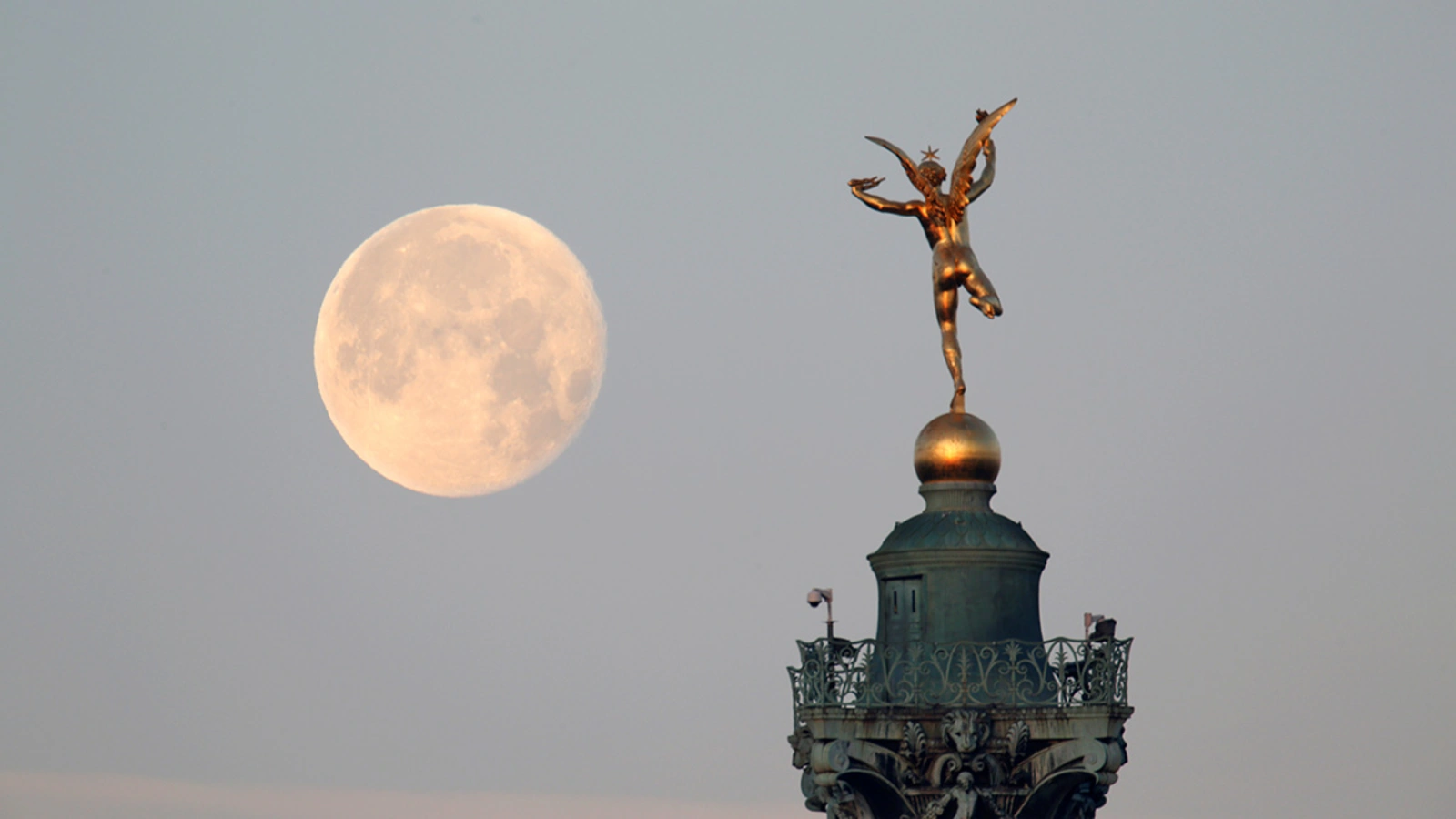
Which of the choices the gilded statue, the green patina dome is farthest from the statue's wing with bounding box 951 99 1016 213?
the green patina dome

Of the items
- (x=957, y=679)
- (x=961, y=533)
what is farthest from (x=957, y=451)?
(x=957, y=679)

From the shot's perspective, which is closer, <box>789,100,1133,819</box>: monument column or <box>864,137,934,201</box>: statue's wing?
<box>789,100,1133,819</box>: monument column

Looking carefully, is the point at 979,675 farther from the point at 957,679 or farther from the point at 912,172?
the point at 912,172

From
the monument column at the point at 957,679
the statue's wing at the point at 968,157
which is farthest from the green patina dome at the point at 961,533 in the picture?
the statue's wing at the point at 968,157

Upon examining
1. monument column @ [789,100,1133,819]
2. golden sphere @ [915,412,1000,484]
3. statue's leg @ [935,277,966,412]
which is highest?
statue's leg @ [935,277,966,412]

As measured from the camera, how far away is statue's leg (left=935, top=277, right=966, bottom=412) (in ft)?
258

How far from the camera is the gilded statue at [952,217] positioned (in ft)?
257

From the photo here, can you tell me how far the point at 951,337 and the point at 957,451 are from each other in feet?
10.6

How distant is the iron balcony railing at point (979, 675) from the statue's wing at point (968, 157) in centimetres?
993

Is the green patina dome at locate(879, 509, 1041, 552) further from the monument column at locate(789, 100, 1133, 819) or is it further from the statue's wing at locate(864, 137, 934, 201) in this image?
the statue's wing at locate(864, 137, 934, 201)

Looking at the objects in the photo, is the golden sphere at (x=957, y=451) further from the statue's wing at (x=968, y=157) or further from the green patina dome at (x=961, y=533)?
the statue's wing at (x=968, y=157)

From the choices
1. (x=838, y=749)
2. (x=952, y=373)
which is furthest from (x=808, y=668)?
(x=952, y=373)

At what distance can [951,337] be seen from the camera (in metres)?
78.9

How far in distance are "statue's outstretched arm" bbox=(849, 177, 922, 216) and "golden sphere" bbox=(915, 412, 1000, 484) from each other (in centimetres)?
461
